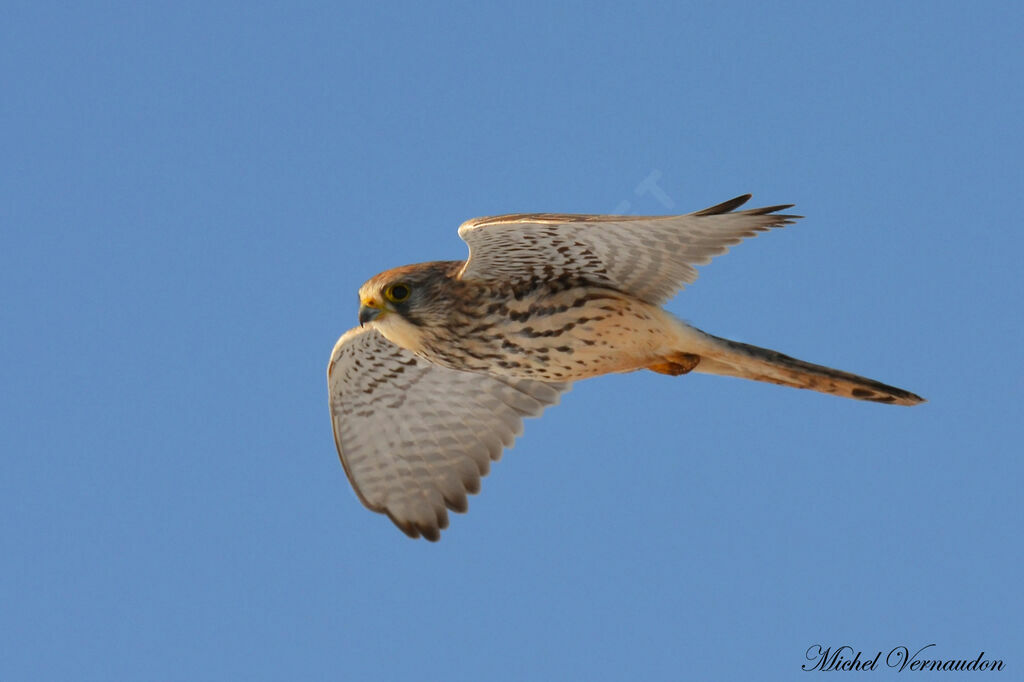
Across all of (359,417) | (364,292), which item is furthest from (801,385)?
(359,417)

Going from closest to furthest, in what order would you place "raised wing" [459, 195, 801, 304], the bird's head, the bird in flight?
"raised wing" [459, 195, 801, 304] < the bird in flight < the bird's head

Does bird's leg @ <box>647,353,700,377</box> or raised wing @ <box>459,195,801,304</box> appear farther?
bird's leg @ <box>647,353,700,377</box>

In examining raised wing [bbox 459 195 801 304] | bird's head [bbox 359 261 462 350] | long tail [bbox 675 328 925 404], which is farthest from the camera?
bird's head [bbox 359 261 462 350]

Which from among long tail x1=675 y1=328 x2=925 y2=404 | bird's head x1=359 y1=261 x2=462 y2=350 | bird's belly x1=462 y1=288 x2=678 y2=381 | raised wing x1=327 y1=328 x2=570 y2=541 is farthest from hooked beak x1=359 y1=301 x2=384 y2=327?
long tail x1=675 y1=328 x2=925 y2=404

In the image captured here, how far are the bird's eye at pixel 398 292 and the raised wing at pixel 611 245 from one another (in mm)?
325

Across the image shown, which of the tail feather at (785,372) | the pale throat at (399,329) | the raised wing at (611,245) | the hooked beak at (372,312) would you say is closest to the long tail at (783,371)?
the tail feather at (785,372)

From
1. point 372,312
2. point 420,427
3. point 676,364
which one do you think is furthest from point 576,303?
point 420,427

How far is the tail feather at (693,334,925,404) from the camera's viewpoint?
22.6 ft

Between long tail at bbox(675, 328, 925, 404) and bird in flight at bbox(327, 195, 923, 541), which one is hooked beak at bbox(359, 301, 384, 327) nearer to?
bird in flight at bbox(327, 195, 923, 541)

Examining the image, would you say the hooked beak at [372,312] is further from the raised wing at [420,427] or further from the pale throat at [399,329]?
the raised wing at [420,427]

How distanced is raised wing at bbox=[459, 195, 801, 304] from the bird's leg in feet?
1.16

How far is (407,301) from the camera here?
710cm

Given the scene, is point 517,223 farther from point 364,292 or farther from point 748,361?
point 748,361

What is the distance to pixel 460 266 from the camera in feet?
23.9
